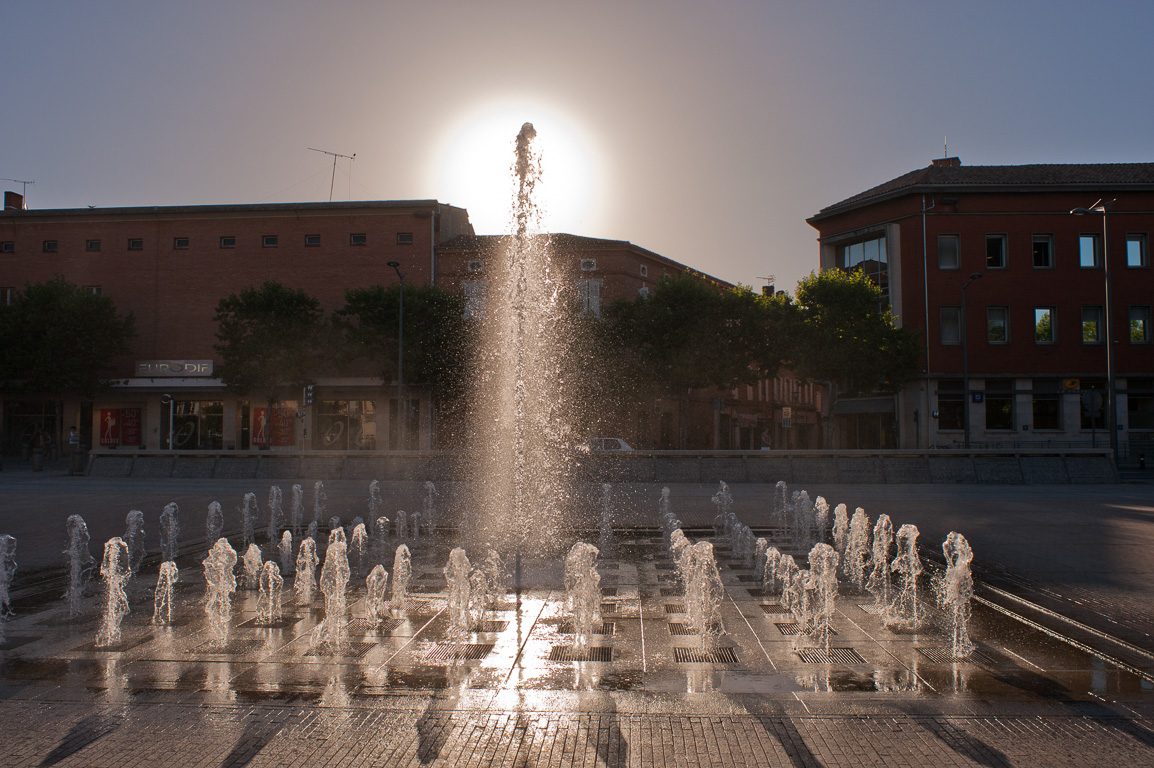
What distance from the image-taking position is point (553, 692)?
4.88 metres

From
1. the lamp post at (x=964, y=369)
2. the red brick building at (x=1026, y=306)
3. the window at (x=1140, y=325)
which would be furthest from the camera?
the window at (x=1140, y=325)

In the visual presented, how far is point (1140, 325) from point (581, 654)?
4116 centimetres

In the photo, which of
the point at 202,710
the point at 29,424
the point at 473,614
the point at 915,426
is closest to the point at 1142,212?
the point at 915,426

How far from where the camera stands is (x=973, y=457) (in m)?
22.4

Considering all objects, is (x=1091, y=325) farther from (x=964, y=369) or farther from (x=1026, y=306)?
(x=964, y=369)

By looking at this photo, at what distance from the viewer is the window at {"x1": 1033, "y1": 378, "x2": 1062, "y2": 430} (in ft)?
121

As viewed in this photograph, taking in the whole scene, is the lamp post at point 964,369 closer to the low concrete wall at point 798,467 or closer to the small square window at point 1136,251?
the small square window at point 1136,251

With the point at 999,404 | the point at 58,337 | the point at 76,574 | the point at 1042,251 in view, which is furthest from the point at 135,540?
the point at 1042,251

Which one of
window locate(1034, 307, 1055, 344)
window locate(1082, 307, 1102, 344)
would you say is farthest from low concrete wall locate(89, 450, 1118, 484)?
window locate(1082, 307, 1102, 344)

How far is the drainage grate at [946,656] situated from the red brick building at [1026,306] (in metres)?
34.1

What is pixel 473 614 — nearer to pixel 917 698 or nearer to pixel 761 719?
pixel 761 719

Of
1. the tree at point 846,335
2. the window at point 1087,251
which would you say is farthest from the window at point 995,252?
the tree at point 846,335

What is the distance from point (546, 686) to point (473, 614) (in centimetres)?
198

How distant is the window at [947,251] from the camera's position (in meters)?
38.0
